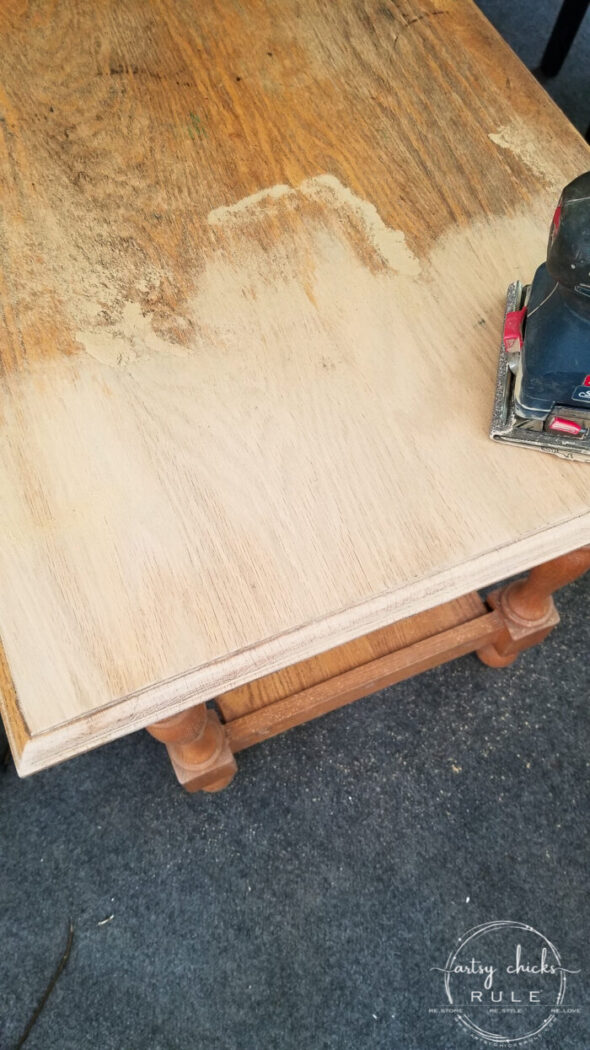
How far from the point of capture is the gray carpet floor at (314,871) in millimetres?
879

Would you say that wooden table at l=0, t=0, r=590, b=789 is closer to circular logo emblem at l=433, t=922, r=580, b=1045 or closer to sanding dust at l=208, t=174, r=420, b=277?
sanding dust at l=208, t=174, r=420, b=277

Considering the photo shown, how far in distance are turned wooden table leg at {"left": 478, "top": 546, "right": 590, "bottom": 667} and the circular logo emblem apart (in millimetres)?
343

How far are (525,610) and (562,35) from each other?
1278mm

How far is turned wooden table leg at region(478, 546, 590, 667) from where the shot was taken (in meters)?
0.85

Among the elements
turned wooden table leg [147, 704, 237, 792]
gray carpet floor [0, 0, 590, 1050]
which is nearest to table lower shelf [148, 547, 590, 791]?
turned wooden table leg [147, 704, 237, 792]

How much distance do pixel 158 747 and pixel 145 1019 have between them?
1.05 ft

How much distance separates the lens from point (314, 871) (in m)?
0.95

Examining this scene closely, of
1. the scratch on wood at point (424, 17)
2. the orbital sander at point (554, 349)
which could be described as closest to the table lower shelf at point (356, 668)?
the orbital sander at point (554, 349)

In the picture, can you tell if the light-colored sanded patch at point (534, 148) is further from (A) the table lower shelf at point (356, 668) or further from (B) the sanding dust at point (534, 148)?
(A) the table lower shelf at point (356, 668)

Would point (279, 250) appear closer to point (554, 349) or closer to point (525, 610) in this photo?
point (554, 349)

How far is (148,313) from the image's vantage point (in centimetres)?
66

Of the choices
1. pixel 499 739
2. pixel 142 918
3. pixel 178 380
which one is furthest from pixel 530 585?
pixel 142 918

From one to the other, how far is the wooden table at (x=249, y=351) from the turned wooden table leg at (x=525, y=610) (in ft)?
0.06

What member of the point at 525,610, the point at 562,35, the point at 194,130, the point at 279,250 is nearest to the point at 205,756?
the point at 525,610
